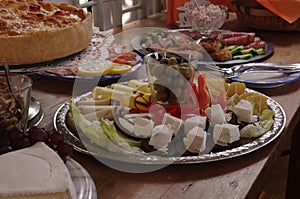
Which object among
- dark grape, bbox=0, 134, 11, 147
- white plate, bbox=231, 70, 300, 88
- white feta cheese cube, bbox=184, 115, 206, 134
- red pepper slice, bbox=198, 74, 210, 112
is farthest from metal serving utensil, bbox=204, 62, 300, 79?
dark grape, bbox=0, 134, 11, 147

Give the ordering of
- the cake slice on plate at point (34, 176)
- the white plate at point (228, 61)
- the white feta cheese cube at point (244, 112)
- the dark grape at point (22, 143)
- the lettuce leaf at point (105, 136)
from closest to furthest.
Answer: the cake slice on plate at point (34, 176)
the dark grape at point (22, 143)
the lettuce leaf at point (105, 136)
the white feta cheese cube at point (244, 112)
the white plate at point (228, 61)

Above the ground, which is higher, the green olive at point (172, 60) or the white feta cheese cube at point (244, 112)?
the green olive at point (172, 60)

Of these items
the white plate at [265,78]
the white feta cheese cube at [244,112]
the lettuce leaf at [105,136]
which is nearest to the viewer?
the lettuce leaf at [105,136]

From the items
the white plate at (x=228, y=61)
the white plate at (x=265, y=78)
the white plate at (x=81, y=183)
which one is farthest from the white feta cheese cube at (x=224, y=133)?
the white plate at (x=228, y=61)

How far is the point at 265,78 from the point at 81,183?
2.31 ft

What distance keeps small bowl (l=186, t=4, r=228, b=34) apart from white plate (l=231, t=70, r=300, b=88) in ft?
1.38

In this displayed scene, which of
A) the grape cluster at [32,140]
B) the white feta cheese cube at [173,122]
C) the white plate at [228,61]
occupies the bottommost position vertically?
the white plate at [228,61]

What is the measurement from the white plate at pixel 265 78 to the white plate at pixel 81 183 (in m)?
0.61

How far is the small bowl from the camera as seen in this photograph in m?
1.64

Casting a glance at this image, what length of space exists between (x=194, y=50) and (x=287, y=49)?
35 centimetres

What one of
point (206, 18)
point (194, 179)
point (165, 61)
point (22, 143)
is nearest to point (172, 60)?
point (165, 61)

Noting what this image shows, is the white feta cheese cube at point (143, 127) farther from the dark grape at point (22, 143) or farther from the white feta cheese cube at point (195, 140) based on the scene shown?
the dark grape at point (22, 143)

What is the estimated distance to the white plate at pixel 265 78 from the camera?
1.18 metres

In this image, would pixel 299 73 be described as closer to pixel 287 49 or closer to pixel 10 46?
pixel 287 49
